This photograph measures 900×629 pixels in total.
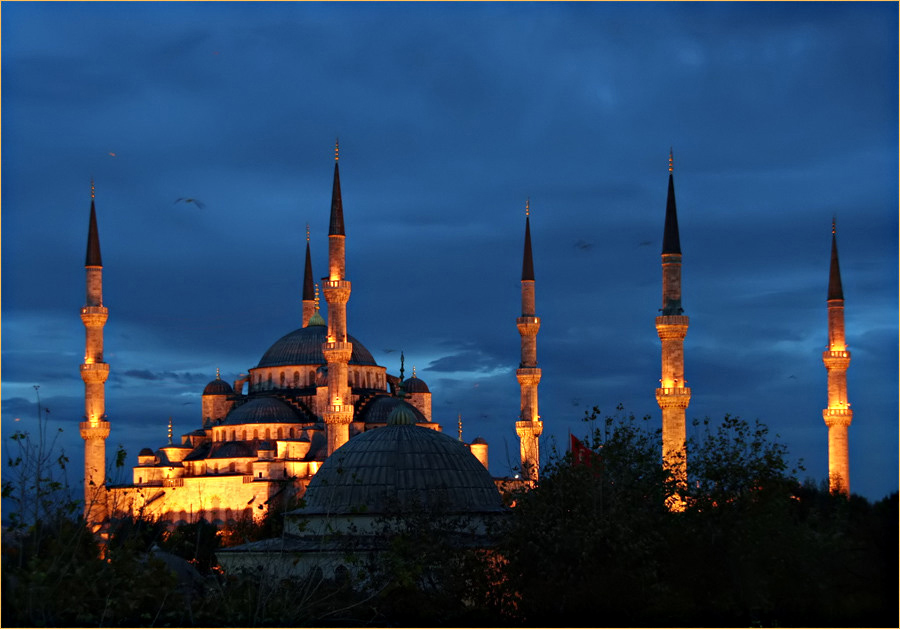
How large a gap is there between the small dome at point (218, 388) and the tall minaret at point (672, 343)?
3464cm

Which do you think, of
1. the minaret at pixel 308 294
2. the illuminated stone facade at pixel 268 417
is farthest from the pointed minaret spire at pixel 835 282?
the minaret at pixel 308 294

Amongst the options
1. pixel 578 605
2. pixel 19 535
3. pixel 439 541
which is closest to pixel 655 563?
pixel 578 605

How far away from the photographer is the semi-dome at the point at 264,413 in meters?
62.6

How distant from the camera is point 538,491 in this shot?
23359mm

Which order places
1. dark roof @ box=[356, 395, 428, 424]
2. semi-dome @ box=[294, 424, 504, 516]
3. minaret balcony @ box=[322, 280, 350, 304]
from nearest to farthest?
1. semi-dome @ box=[294, 424, 504, 516]
2. minaret balcony @ box=[322, 280, 350, 304]
3. dark roof @ box=[356, 395, 428, 424]

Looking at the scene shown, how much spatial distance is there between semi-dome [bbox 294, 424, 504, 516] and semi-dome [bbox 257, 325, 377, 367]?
33.9 m

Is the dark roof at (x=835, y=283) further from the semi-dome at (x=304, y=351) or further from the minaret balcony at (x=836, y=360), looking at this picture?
the semi-dome at (x=304, y=351)

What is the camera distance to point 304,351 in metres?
67.6

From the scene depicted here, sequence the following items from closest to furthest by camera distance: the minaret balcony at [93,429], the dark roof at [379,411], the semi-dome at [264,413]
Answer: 1. the minaret balcony at [93,429]
2. the dark roof at [379,411]
3. the semi-dome at [264,413]

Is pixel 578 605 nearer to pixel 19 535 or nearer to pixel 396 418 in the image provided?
pixel 19 535

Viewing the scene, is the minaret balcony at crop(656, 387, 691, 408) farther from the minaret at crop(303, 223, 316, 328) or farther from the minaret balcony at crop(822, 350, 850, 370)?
the minaret at crop(303, 223, 316, 328)

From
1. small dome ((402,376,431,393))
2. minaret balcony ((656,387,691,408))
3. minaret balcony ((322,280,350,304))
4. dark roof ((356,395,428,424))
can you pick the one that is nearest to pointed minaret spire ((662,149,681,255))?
minaret balcony ((656,387,691,408))

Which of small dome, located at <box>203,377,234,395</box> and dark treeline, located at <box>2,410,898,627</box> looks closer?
dark treeline, located at <box>2,410,898,627</box>

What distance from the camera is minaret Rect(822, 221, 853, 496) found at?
44906 millimetres
